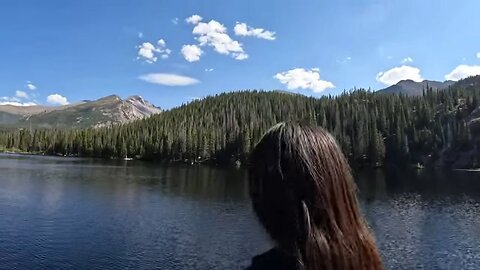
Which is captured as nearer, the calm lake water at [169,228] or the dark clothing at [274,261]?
the dark clothing at [274,261]

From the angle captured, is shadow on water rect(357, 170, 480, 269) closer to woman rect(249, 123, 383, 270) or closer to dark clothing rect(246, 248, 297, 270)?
woman rect(249, 123, 383, 270)

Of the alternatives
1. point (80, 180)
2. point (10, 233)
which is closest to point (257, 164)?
point (10, 233)

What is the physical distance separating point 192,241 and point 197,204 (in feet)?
77.9

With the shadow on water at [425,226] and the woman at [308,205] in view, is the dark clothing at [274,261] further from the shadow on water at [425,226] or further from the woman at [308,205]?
the shadow on water at [425,226]

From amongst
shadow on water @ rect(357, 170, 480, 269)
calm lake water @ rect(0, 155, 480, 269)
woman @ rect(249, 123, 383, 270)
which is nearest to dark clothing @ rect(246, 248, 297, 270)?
woman @ rect(249, 123, 383, 270)

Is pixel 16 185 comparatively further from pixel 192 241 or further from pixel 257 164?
pixel 257 164

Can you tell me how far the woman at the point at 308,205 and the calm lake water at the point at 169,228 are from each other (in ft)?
50.0

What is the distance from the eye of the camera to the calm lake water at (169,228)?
3741cm

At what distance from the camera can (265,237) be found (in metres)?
3.55

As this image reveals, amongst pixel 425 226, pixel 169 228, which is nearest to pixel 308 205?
pixel 169 228

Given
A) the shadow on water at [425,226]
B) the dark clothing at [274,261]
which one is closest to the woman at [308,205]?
the dark clothing at [274,261]

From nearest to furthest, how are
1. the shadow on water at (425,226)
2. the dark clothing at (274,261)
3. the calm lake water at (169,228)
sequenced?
the dark clothing at (274,261), the calm lake water at (169,228), the shadow on water at (425,226)

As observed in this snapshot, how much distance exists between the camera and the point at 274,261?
3.29 metres

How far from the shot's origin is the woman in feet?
10.5
